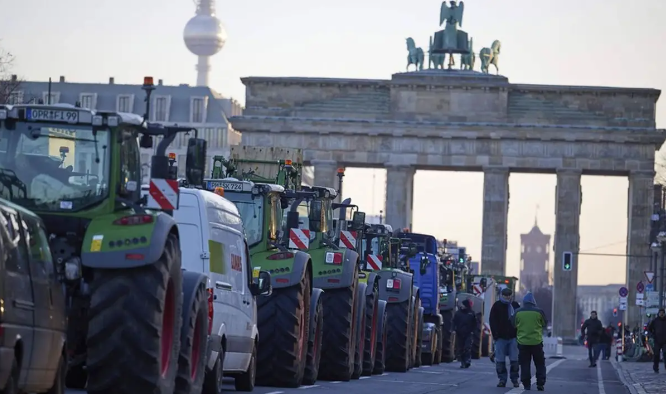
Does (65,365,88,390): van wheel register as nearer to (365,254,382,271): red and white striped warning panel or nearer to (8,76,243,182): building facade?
(365,254,382,271): red and white striped warning panel

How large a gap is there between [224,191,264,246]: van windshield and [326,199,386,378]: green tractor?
199 inches

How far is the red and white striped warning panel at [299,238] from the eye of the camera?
2462cm

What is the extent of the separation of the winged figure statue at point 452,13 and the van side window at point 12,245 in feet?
325

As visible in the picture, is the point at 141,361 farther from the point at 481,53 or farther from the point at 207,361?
the point at 481,53

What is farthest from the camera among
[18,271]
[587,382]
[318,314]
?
[587,382]

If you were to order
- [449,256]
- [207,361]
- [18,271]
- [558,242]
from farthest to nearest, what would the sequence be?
1. [558,242]
2. [449,256]
3. [207,361]
4. [18,271]

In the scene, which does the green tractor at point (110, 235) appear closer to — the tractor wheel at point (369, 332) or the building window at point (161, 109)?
the tractor wheel at point (369, 332)

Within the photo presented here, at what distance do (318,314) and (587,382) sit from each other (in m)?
11.8

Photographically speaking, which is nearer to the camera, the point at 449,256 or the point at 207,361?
the point at 207,361

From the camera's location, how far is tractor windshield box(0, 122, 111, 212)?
14.2 m

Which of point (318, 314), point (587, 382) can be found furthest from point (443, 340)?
point (318, 314)

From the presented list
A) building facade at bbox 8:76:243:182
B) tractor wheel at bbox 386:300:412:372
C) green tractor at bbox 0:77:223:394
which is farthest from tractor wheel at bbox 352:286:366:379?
building facade at bbox 8:76:243:182

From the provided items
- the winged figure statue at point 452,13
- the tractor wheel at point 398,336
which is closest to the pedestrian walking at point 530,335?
the tractor wheel at point 398,336

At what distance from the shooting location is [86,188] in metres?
14.4
